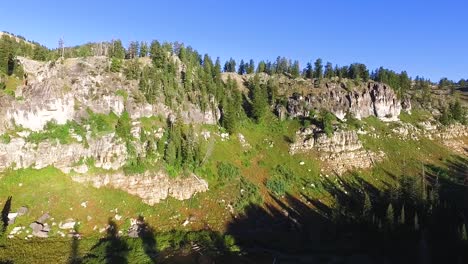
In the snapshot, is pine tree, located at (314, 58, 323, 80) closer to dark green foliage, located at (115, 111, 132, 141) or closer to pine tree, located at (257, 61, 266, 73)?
pine tree, located at (257, 61, 266, 73)

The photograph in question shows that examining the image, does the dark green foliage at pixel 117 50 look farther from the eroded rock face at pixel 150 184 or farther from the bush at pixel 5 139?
the eroded rock face at pixel 150 184

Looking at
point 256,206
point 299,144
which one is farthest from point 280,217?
point 299,144

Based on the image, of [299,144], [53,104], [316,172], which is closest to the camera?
[53,104]

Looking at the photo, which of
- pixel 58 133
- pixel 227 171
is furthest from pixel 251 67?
pixel 58 133

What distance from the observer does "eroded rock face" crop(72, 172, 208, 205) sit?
71.1 metres

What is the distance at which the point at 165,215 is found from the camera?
228 ft

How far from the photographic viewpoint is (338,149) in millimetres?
100750

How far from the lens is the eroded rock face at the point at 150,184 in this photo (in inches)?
2800

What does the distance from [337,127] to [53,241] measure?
3033 inches

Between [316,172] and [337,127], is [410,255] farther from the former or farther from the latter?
[337,127]

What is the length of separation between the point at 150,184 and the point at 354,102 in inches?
3007

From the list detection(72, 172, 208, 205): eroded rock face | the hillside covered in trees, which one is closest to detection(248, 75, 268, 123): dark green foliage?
the hillside covered in trees

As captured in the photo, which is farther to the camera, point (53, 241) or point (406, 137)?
point (406, 137)

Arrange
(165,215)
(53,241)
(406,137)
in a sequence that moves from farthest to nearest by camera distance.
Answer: (406,137) → (165,215) → (53,241)
